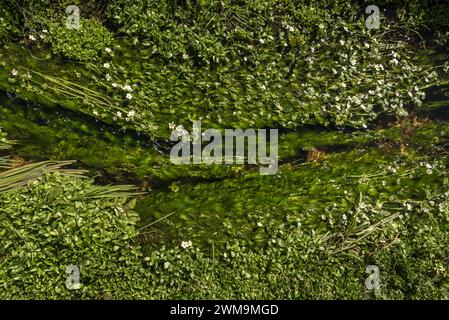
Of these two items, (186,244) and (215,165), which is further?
(215,165)

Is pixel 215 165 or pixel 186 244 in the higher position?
pixel 215 165

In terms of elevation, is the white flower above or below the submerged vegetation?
below

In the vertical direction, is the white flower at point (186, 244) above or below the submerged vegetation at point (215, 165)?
below

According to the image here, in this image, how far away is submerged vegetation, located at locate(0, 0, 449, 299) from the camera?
410 centimetres

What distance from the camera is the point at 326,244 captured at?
448 cm

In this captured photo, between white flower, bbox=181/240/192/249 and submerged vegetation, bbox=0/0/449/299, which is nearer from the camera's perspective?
submerged vegetation, bbox=0/0/449/299

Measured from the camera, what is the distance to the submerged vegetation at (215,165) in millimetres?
4102

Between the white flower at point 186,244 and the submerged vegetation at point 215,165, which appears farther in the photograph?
the white flower at point 186,244

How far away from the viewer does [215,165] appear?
4867 millimetres

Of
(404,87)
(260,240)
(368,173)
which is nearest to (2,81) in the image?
(260,240)

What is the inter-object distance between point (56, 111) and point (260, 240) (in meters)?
2.54
